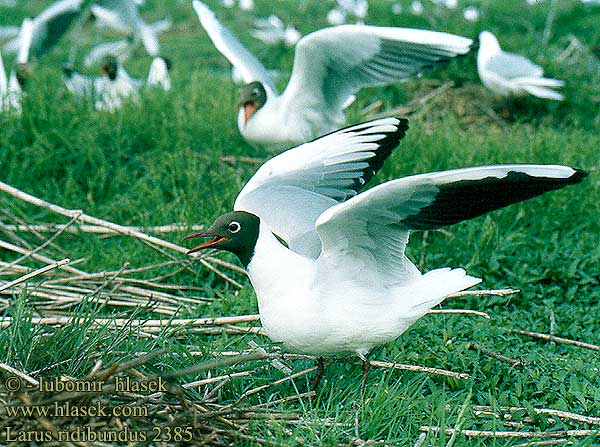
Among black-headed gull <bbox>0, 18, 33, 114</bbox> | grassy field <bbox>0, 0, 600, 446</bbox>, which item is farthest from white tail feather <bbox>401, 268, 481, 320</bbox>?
black-headed gull <bbox>0, 18, 33, 114</bbox>

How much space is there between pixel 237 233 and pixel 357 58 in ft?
6.38

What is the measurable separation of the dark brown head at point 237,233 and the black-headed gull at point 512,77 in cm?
442

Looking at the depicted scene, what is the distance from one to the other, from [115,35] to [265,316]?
1139 cm

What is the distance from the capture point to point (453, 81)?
7.62 meters

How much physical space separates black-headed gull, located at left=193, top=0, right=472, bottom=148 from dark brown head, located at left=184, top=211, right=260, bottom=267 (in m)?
1.39

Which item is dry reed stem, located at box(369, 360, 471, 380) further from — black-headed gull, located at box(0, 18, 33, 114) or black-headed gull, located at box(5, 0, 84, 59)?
black-headed gull, located at box(5, 0, 84, 59)

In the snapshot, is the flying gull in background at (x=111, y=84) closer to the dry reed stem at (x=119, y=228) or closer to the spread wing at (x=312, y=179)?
the dry reed stem at (x=119, y=228)

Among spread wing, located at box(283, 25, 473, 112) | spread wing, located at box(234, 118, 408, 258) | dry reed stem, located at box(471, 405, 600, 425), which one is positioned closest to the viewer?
dry reed stem, located at box(471, 405, 600, 425)

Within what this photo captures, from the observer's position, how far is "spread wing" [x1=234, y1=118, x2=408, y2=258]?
3.41m

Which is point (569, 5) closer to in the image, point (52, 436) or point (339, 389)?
point (339, 389)

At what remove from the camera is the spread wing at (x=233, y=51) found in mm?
5941

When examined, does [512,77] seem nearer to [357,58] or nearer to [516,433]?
[357,58]

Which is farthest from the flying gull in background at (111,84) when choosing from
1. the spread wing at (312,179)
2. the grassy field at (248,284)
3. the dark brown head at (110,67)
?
the spread wing at (312,179)

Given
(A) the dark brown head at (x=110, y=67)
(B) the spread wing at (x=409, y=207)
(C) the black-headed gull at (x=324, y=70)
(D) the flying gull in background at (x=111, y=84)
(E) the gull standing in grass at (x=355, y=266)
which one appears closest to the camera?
(B) the spread wing at (x=409, y=207)
